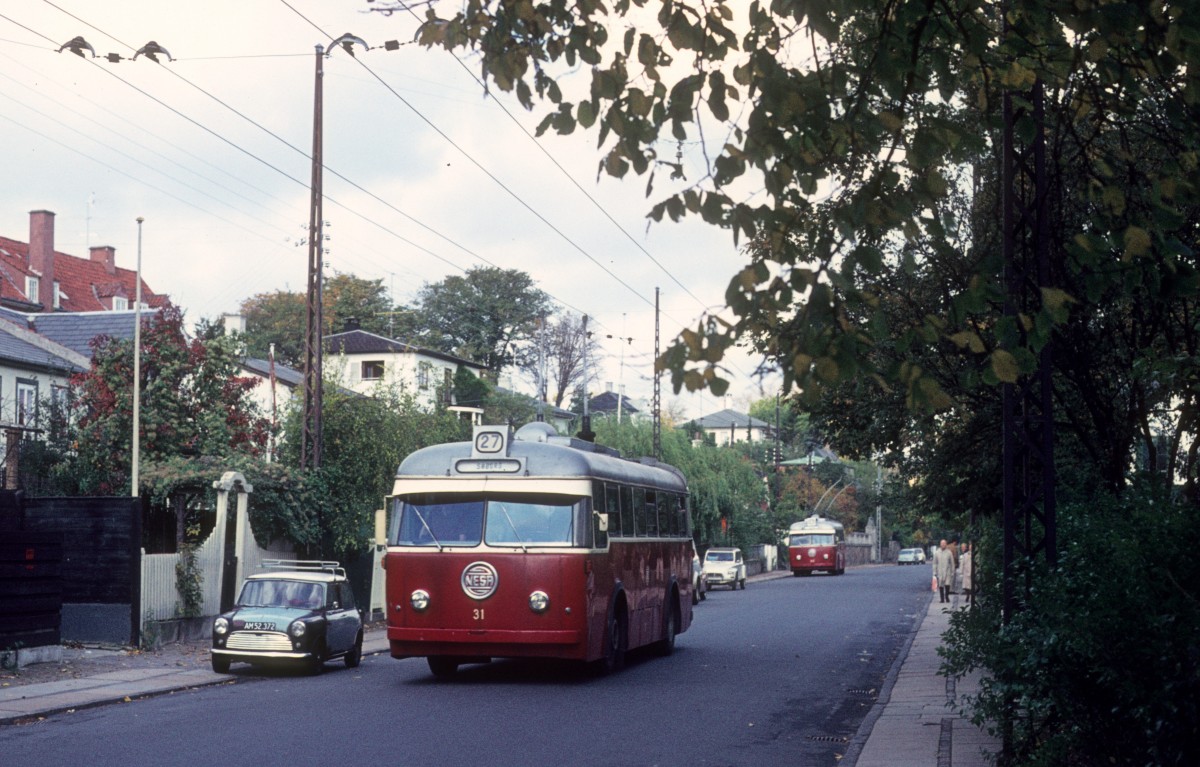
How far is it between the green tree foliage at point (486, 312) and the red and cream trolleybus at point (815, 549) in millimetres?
24077

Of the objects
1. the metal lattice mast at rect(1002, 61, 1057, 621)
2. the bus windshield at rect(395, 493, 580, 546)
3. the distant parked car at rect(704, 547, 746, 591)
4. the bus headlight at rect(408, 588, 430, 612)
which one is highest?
the metal lattice mast at rect(1002, 61, 1057, 621)

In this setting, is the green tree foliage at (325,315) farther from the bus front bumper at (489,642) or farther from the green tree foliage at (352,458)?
the bus front bumper at (489,642)

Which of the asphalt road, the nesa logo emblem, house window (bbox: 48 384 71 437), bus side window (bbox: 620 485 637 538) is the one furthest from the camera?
house window (bbox: 48 384 71 437)

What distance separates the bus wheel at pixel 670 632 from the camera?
23953 mm

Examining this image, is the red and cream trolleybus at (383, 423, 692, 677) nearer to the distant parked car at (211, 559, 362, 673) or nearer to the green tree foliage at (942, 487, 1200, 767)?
the distant parked car at (211, 559, 362, 673)

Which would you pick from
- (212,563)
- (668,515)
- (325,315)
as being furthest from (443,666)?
(325,315)

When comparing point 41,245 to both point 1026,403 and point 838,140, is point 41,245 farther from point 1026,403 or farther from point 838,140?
point 838,140

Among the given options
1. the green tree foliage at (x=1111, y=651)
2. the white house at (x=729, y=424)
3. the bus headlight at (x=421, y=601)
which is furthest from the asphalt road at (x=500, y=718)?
the white house at (x=729, y=424)

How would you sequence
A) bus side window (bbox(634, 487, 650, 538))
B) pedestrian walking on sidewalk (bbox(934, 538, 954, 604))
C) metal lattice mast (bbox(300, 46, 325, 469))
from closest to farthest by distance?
bus side window (bbox(634, 487, 650, 538)) → metal lattice mast (bbox(300, 46, 325, 469)) → pedestrian walking on sidewalk (bbox(934, 538, 954, 604))

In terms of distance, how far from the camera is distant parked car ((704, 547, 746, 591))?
193ft

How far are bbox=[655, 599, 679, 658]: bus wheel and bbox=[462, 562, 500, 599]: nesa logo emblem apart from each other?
20.6ft

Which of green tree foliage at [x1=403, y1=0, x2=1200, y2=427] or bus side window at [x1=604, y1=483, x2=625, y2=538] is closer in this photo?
green tree foliage at [x1=403, y1=0, x2=1200, y2=427]

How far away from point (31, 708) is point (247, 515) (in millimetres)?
12437

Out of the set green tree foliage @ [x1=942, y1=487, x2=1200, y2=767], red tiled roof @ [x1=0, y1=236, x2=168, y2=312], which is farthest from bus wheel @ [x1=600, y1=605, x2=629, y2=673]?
red tiled roof @ [x1=0, y1=236, x2=168, y2=312]
